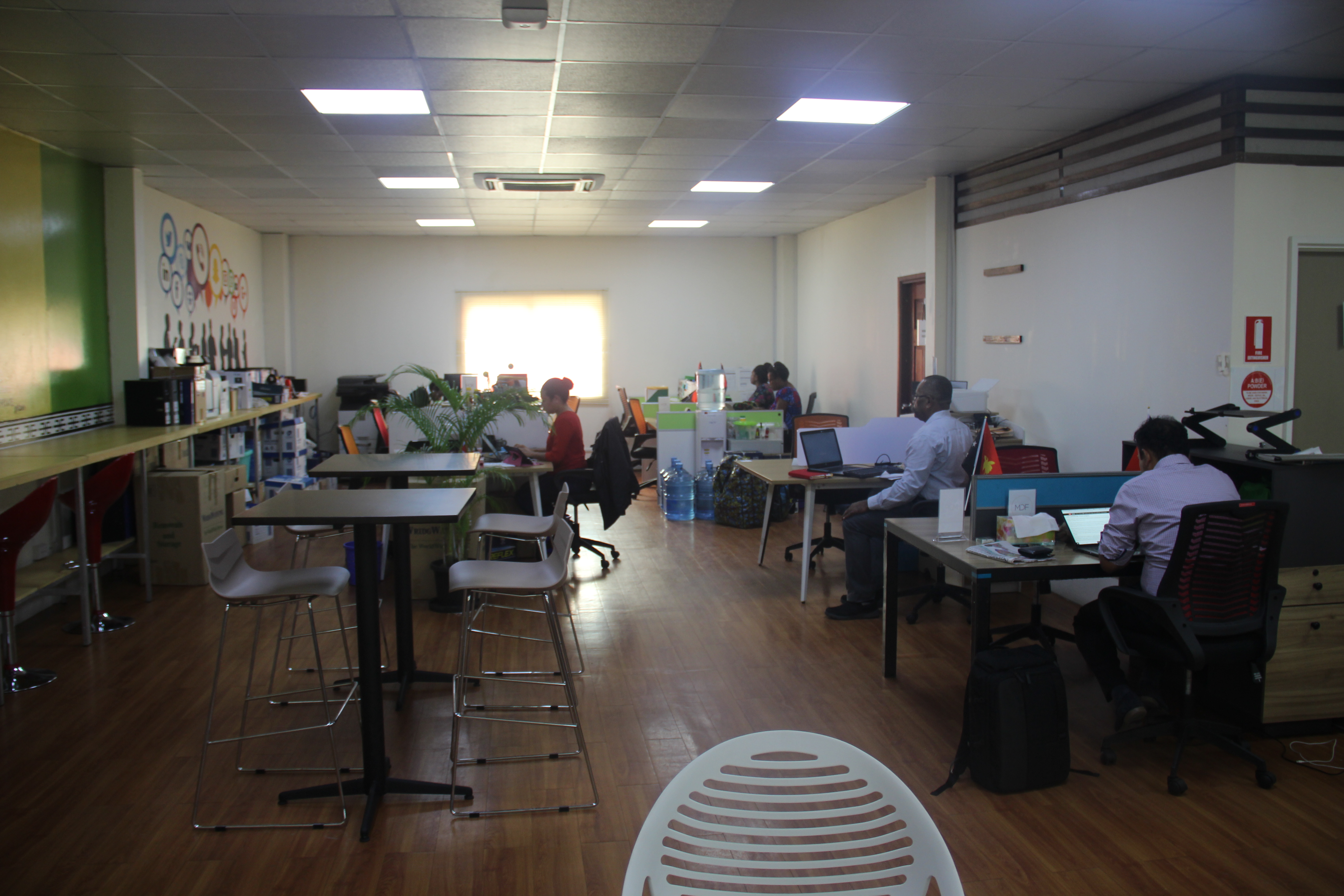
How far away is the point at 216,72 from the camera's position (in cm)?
449

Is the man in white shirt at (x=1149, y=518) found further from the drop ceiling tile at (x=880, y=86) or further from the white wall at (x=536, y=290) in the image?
the white wall at (x=536, y=290)

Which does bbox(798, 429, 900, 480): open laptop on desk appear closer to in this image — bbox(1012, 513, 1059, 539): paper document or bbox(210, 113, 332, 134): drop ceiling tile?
bbox(1012, 513, 1059, 539): paper document

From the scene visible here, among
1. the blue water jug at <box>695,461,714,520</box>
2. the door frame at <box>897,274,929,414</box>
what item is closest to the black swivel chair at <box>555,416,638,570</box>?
the blue water jug at <box>695,461,714,520</box>

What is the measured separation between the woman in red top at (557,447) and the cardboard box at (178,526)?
83.2 inches

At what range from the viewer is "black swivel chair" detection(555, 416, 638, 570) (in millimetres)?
5988

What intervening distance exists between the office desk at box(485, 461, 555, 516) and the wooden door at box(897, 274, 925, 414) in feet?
13.0

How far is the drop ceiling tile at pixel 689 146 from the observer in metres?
6.13

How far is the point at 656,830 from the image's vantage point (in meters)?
1.46

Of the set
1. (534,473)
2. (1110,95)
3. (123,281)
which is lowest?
(534,473)

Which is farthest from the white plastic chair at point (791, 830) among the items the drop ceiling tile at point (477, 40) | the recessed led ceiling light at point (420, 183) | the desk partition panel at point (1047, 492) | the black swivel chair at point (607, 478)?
the recessed led ceiling light at point (420, 183)

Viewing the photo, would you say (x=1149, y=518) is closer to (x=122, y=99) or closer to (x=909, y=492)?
(x=909, y=492)

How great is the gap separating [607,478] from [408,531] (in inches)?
93.0

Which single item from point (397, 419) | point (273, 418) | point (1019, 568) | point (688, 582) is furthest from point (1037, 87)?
point (273, 418)

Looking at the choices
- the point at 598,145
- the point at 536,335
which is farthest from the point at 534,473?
the point at 536,335
